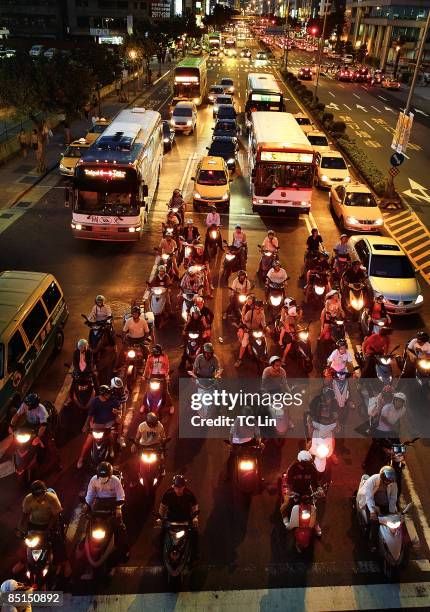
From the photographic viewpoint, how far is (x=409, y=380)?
12102 millimetres

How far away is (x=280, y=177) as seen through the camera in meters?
21.7

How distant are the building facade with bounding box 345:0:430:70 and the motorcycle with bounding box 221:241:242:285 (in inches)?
3110

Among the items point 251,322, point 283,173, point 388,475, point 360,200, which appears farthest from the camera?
point 360,200

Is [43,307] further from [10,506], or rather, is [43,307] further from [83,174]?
[83,174]

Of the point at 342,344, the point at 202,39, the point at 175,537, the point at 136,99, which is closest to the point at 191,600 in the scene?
the point at 175,537

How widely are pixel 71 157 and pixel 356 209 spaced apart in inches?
585

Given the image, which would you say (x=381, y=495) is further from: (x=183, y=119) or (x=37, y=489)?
(x=183, y=119)

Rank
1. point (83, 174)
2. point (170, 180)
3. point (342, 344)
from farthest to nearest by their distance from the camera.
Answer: point (170, 180) < point (83, 174) < point (342, 344)

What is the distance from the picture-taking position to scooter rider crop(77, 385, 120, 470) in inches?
361

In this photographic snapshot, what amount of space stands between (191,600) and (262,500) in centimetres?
214

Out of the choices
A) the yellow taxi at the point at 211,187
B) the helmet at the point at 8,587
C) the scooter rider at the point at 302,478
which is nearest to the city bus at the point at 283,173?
the yellow taxi at the point at 211,187

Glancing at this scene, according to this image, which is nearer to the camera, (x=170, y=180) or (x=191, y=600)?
(x=191, y=600)

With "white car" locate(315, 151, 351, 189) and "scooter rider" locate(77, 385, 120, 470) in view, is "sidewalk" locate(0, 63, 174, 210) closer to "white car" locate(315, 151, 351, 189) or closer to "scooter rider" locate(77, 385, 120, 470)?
"white car" locate(315, 151, 351, 189)

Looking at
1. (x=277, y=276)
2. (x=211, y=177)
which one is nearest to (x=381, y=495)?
(x=277, y=276)
